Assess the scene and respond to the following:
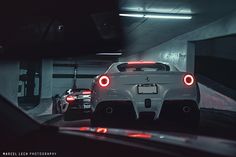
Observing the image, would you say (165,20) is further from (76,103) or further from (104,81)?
(104,81)

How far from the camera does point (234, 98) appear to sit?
13.9m

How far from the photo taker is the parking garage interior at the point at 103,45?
26.9ft

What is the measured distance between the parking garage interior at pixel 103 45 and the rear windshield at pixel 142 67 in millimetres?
482

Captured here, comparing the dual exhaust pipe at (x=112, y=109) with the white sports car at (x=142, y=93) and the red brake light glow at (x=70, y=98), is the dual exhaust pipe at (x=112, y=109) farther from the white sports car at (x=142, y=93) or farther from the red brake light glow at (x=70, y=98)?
the red brake light glow at (x=70, y=98)

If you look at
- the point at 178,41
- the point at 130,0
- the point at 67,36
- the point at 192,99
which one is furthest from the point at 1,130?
the point at 178,41

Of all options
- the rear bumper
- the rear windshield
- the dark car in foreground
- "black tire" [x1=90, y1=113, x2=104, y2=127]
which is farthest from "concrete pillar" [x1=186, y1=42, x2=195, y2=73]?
the dark car in foreground

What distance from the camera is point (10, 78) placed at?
9.73 m

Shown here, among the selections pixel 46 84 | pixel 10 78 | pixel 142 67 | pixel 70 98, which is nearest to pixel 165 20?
pixel 10 78

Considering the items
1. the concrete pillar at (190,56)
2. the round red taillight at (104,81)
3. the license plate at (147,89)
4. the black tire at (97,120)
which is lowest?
the black tire at (97,120)

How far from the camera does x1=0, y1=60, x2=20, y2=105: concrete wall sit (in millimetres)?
9469

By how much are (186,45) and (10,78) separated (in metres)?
8.44

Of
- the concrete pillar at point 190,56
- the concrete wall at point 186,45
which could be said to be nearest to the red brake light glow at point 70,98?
the concrete wall at point 186,45

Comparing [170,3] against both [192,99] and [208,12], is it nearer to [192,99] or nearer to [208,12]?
[208,12]

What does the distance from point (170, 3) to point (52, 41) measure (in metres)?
4.39
